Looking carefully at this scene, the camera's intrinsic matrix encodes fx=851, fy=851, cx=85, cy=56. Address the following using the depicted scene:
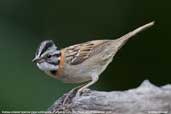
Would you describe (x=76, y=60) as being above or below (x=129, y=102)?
above

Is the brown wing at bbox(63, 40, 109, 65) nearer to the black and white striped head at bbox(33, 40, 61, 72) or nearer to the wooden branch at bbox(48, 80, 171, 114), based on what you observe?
the black and white striped head at bbox(33, 40, 61, 72)

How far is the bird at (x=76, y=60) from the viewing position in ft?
18.6

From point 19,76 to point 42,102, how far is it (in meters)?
0.33

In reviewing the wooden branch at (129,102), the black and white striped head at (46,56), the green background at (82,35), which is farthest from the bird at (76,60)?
the green background at (82,35)

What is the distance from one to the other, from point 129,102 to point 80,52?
132 centimetres

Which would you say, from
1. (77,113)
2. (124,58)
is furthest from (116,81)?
(77,113)

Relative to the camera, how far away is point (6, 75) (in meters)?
6.93

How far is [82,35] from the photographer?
7551mm

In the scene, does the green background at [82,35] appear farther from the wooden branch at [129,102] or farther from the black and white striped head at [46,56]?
the wooden branch at [129,102]

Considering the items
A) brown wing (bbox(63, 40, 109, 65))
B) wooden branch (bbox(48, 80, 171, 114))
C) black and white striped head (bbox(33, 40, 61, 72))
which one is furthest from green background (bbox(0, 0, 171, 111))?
wooden branch (bbox(48, 80, 171, 114))

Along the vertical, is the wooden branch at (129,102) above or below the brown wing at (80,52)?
below

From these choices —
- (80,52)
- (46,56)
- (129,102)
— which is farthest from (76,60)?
(129,102)

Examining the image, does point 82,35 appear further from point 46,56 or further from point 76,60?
point 46,56

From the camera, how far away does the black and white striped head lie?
18.5 feet
